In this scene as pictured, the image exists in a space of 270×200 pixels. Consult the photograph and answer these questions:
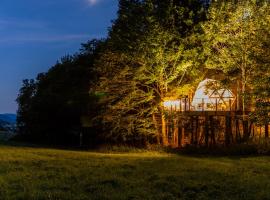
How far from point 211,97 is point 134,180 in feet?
61.9

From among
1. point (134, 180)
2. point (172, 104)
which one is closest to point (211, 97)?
point (172, 104)

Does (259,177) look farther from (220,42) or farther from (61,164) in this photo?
(220,42)

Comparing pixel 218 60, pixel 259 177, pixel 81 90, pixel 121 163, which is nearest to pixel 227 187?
pixel 259 177

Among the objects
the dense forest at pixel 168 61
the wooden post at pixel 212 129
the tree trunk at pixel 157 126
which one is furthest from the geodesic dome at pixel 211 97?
the tree trunk at pixel 157 126

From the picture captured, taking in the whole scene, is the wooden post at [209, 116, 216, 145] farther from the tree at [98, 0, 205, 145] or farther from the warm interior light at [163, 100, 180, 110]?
the warm interior light at [163, 100, 180, 110]

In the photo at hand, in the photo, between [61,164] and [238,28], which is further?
[238,28]

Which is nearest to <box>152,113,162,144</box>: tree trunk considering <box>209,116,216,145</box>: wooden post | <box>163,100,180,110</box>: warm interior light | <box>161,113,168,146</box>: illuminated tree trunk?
<box>161,113,168,146</box>: illuminated tree trunk

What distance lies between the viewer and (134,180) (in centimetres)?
1332

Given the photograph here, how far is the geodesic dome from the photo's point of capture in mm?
29458

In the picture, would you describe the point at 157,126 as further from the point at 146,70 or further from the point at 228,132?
the point at 228,132

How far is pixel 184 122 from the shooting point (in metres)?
28.6

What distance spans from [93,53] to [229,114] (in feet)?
56.9

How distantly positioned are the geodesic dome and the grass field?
11.8m

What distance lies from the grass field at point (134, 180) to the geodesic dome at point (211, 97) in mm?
11781
